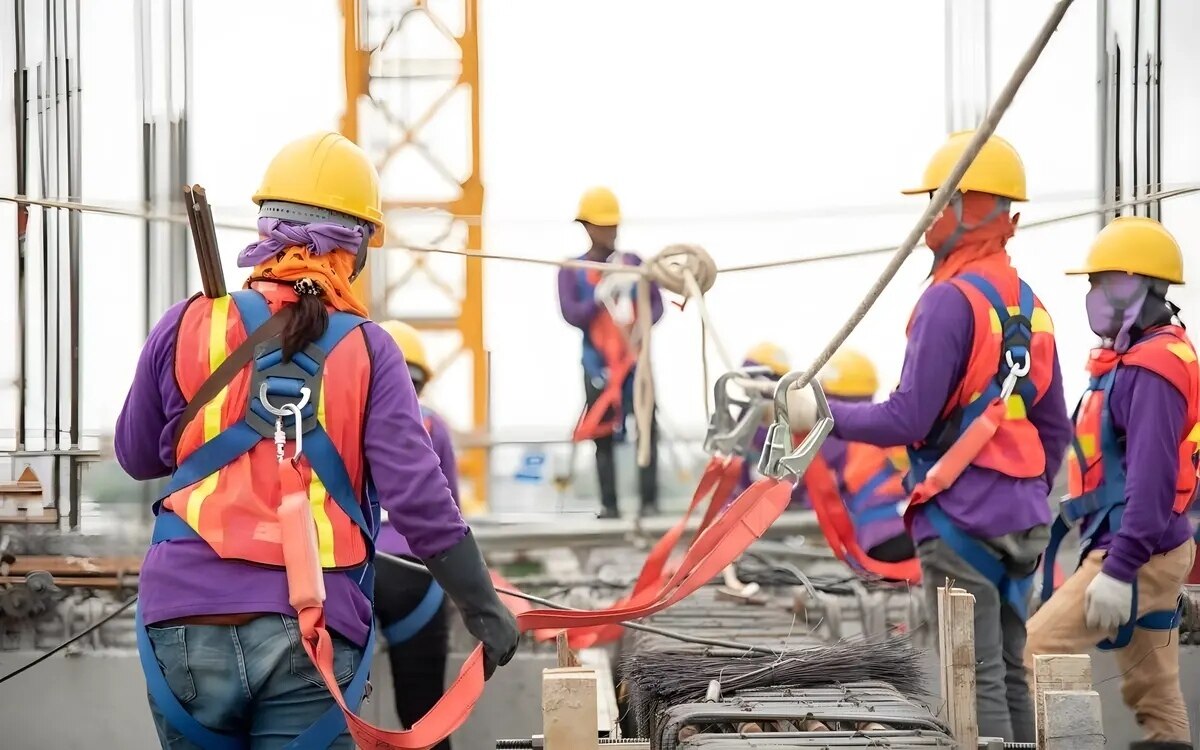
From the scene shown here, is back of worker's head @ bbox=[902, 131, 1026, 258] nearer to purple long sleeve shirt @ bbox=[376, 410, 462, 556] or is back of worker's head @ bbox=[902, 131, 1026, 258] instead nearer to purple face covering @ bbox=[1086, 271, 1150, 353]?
purple face covering @ bbox=[1086, 271, 1150, 353]

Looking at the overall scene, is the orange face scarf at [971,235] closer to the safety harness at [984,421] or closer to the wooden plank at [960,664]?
the safety harness at [984,421]

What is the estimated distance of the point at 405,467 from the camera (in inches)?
110

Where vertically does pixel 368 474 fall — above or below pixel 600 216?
below

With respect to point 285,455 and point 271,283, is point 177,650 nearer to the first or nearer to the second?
point 285,455

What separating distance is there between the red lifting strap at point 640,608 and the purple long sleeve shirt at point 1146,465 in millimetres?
1499

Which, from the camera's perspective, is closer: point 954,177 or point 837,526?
point 954,177

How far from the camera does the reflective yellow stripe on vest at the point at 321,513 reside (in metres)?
2.78

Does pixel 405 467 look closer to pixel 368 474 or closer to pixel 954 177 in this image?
pixel 368 474

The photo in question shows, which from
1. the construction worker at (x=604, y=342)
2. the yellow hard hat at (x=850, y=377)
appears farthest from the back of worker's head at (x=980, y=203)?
the construction worker at (x=604, y=342)

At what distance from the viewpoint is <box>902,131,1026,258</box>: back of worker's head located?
4.36 metres

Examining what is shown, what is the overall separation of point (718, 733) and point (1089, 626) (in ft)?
7.16

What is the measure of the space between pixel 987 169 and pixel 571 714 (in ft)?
8.17

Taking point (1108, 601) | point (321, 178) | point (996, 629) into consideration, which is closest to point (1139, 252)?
point (1108, 601)

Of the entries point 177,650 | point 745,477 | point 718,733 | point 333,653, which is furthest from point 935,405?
point 745,477
